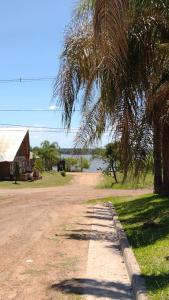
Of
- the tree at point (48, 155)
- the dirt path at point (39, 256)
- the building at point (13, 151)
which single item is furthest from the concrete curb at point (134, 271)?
the tree at point (48, 155)

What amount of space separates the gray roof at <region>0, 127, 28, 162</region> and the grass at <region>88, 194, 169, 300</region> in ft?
118

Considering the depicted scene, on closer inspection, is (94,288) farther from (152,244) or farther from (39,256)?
(152,244)

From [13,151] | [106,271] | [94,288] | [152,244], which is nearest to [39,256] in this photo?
[106,271]

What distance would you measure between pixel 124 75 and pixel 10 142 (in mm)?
50453

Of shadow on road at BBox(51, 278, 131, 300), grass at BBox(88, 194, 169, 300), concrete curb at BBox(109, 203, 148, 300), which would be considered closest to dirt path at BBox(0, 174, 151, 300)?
shadow on road at BBox(51, 278, 131, 300)

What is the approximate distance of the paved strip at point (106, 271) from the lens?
26.1 feet

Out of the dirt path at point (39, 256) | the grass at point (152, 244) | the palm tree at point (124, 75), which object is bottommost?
the dirt path at point (39, 256)

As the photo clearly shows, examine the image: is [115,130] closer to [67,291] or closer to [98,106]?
[98,106]

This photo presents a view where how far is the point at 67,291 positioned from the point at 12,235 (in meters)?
6.62

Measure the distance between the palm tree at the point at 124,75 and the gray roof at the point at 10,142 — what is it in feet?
146

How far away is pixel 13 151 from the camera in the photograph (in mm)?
56531

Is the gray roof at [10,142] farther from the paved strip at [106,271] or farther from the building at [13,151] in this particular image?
the paved strip at [106,271]

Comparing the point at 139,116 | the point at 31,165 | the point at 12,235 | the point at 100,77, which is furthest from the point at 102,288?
the point at 31,165

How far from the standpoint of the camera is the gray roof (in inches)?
2184
